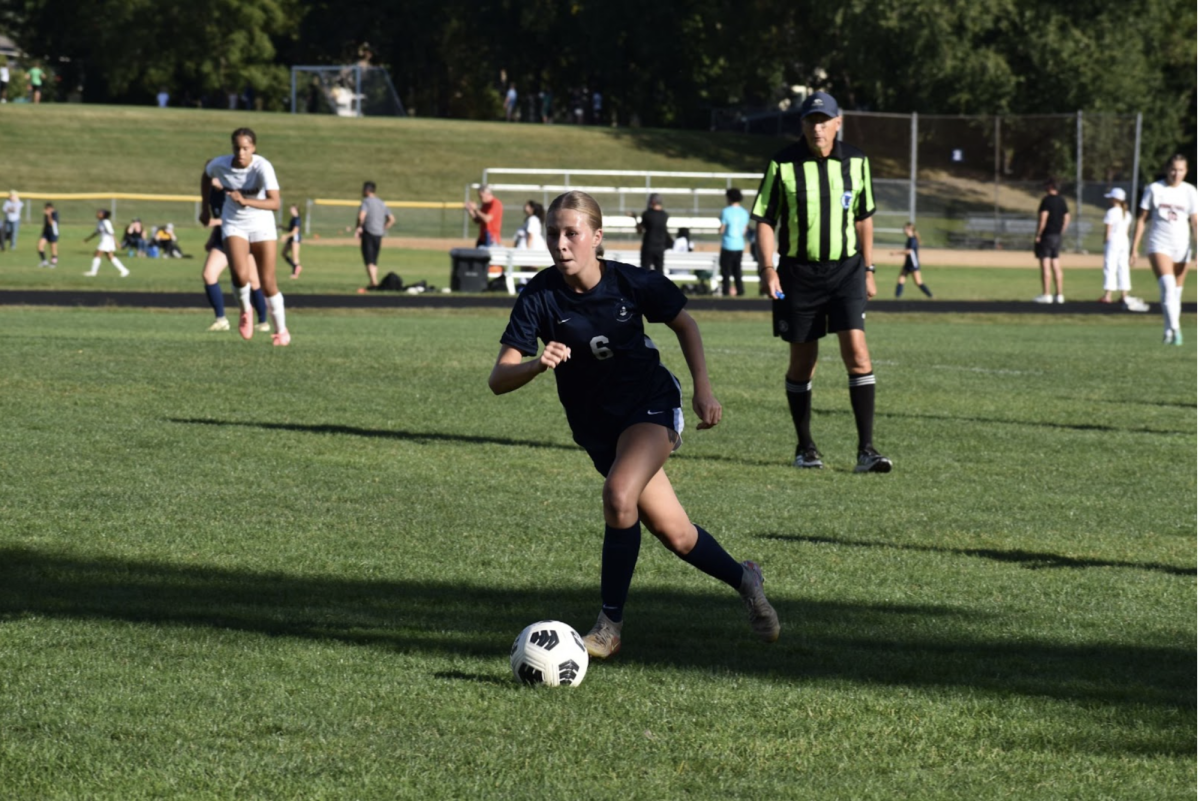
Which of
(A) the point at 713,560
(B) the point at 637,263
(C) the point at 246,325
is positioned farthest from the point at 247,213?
(B) the point at 637,263

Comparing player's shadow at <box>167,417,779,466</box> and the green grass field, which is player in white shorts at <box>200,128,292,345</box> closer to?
the green grass field

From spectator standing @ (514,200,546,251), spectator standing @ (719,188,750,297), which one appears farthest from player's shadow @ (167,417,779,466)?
spectator standing @ (514,200,546,251)

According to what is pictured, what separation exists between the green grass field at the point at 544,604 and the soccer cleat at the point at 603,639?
0.09 metres

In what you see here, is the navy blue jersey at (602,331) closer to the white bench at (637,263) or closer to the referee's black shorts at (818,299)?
the referee's black shorts at (818,299)

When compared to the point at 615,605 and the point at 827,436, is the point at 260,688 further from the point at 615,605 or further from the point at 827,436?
the point at 827,436

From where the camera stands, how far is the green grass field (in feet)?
14.3

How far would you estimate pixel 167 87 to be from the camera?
248ft

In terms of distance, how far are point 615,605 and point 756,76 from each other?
225 feet

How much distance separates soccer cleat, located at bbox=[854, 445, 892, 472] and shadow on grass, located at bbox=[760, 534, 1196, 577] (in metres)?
2.12

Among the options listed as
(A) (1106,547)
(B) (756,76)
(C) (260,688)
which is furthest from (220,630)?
(B) (756,76)

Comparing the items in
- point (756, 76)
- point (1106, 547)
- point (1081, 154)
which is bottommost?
point (1106, 547)

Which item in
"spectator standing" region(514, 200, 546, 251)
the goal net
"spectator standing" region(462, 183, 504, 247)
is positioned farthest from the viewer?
the goal net

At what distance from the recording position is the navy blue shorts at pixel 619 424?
226 inches

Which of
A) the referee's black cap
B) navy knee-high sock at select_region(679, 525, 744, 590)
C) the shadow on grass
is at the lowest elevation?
the shadow on grass
